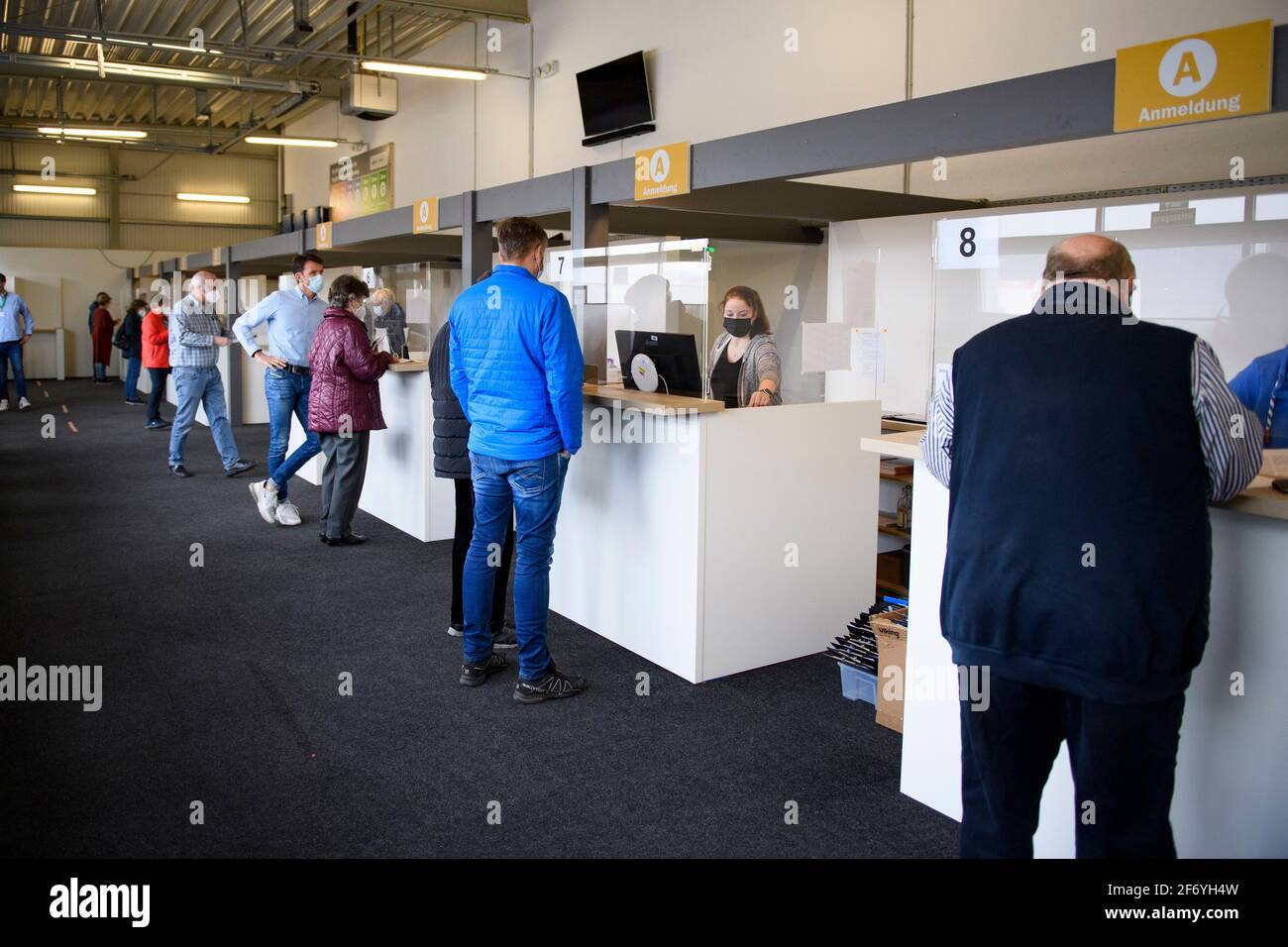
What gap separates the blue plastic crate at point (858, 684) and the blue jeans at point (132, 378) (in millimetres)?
13315

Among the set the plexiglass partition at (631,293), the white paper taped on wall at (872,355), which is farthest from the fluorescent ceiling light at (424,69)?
the plexiglass partition at (631,293)

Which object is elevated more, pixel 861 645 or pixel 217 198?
pixel 217 198

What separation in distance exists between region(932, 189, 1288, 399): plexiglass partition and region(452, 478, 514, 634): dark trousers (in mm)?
2320

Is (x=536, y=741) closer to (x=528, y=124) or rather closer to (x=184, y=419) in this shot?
(x=184, y=419)

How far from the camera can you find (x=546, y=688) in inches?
146

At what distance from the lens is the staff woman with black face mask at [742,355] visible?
4.90m

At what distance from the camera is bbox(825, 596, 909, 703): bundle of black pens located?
12.1ft

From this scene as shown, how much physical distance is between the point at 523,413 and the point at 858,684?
1554 millimetres

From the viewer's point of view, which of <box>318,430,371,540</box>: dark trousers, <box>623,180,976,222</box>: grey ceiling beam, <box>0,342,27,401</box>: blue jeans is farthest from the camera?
<box>0,342,27,401</box>: blue jeans

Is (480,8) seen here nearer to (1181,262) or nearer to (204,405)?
(204,405)

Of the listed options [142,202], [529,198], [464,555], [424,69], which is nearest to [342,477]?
[464,555]

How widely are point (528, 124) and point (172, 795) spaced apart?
9.22 metres
